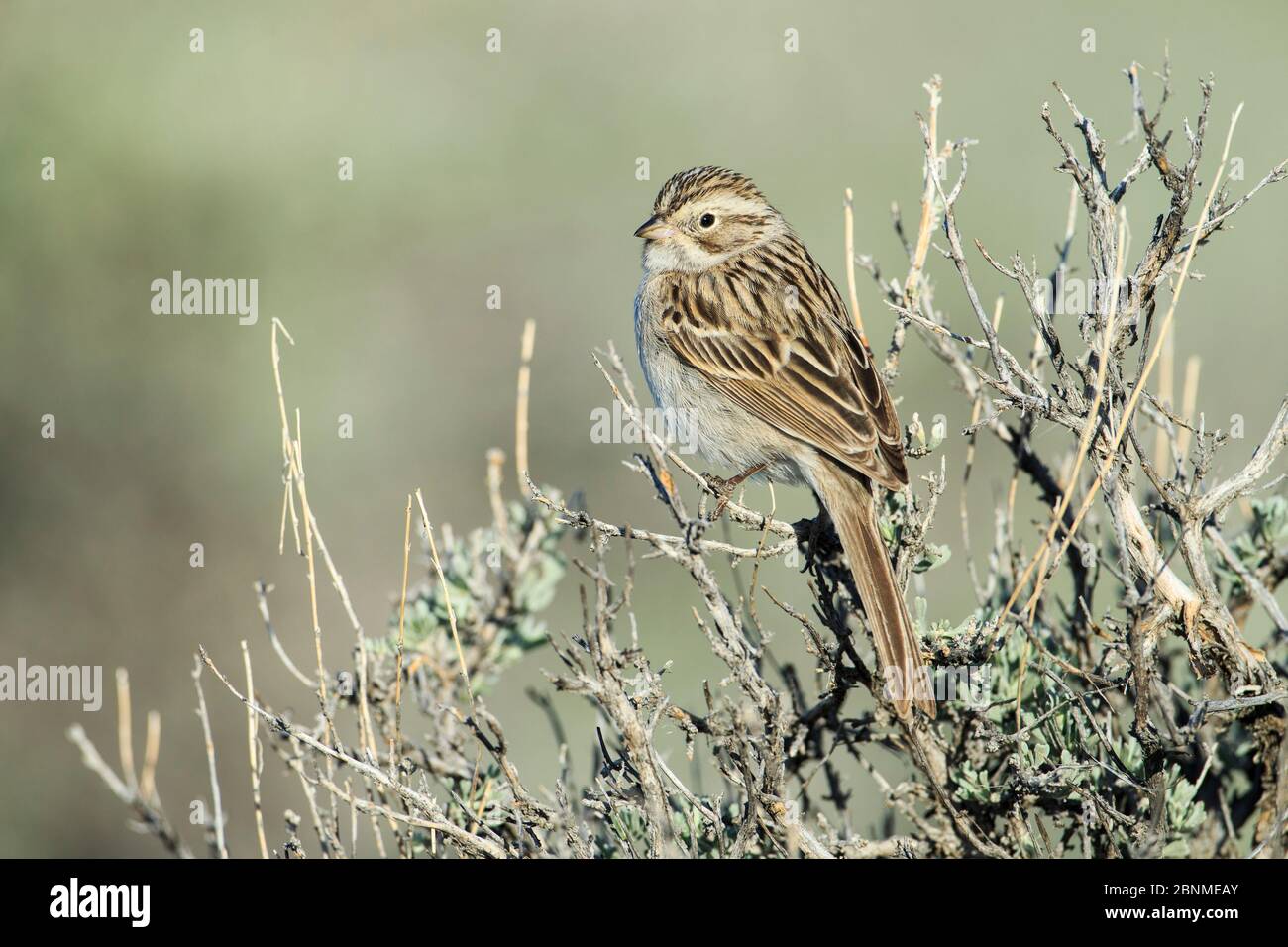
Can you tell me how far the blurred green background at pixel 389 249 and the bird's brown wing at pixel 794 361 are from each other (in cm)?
292

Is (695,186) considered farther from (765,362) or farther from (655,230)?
(765,362)

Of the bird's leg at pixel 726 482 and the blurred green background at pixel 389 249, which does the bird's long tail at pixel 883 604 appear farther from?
the blurred green background at pixel 389 249

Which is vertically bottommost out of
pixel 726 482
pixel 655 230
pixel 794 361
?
pixel 726 482

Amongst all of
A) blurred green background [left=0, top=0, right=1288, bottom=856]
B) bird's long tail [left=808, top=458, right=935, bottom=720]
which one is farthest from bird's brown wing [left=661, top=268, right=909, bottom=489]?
blurred green background [left=0, top=0, right=1288, bottom=856]

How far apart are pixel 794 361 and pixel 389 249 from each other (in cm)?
650

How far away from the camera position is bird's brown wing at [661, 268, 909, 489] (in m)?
4.66

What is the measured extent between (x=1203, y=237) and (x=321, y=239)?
8.17 meters

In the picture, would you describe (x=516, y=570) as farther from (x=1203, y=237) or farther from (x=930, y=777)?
(x=1203, y=237)

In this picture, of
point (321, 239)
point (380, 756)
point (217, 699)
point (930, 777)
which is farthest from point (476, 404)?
point (930, 777)

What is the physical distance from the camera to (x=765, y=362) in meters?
5.12

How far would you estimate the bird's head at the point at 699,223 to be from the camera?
5.68 meters

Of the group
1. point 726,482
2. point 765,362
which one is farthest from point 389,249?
point 726,482

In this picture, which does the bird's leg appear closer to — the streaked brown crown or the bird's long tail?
the bird's long tail

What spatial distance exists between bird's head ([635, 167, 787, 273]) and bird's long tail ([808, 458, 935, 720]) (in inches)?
66.4
